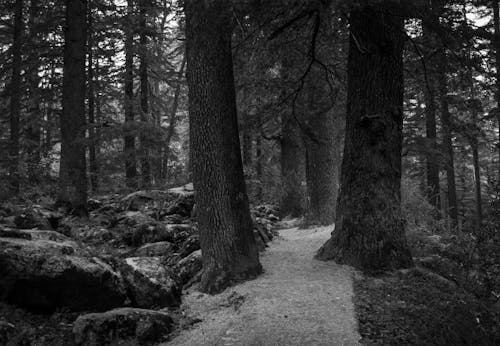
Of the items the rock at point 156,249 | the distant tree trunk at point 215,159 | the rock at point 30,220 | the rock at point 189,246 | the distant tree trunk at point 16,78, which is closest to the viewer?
the distant tree trunk at point 215,159

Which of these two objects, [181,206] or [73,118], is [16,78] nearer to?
[73,118]

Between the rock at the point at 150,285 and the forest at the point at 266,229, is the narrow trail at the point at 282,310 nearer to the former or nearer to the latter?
the forest at the point at 266,229

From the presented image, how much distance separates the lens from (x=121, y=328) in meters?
4.73

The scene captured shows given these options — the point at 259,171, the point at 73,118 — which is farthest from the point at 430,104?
the point at 259,171

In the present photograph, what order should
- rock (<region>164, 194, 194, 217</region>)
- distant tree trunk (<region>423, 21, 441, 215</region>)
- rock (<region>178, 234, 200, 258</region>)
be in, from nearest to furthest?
distant tree trunk (<region>423, 21, 441, 215</region>) → rock (<region>178, 234, 200, 258</region>) → rock (<region>164, 194, 194, 217</region>)

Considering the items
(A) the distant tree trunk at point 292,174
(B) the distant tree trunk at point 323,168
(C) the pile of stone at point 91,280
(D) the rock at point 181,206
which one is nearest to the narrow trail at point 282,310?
(C) the pile of stone at point 91,280

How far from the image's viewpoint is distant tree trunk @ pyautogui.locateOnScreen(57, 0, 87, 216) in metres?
9.98

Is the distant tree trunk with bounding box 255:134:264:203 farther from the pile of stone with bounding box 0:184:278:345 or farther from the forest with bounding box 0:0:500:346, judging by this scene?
the pile of stone with bounding box 0:184:278:345

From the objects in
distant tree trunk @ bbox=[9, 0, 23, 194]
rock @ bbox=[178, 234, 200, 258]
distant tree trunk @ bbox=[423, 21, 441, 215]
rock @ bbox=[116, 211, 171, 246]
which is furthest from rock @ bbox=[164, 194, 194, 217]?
distant tree trunk @ bbox=[423, 21, 441, 215]

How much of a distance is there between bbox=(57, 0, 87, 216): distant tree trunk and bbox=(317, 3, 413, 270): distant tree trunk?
654 centimetres

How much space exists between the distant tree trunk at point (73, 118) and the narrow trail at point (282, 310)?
200 inches

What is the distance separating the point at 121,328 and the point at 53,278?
1045 mm

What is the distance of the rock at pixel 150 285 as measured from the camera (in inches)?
225

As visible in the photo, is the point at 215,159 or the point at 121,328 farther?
the point at 215,159
